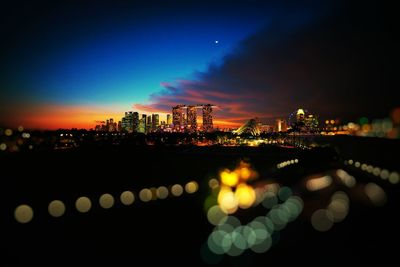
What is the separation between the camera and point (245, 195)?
66.3ft

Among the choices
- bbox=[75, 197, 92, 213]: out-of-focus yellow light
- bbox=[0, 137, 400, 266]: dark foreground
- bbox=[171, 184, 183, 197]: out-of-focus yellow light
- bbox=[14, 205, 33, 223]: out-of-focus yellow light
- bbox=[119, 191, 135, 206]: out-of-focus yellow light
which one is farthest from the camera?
bbox=[171, 184, 183, 197]: out-of-focus yellow light

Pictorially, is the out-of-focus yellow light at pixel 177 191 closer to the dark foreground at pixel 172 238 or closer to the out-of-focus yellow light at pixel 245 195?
the dark foreground at pixel 172 238

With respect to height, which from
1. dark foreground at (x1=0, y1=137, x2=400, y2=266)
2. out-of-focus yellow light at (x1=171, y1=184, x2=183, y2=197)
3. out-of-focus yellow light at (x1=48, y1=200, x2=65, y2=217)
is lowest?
out-of-focus yellow light at (x1=48, y1=200, x2=65, y2=217)

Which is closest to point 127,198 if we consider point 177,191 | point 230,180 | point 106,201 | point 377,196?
point 106,201

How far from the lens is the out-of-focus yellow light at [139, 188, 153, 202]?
69.7 ft

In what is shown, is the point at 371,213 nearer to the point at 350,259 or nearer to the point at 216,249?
the point at 350,259

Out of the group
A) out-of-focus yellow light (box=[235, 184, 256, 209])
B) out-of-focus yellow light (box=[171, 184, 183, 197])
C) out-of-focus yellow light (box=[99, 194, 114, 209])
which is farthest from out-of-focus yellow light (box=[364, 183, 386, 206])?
out-of-focus yellow light (box=[99, 194, 114, 209])

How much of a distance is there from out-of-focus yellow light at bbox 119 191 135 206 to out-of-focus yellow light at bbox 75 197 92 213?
1991mm

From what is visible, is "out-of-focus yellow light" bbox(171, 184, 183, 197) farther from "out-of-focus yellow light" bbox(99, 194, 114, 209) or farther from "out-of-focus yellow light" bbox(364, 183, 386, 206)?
"out-of-focus yellow light" bbox(364, 183, 386, 206)

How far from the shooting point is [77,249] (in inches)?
424

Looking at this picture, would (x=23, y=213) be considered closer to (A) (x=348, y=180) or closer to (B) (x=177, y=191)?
(B) (x=177, y=191)

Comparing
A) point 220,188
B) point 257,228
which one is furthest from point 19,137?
point 257,228

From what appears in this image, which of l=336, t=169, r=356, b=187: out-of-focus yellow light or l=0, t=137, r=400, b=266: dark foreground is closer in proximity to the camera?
l=0, t=137, r=400, b=266: dark foreground

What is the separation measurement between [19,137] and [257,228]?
177180mm
